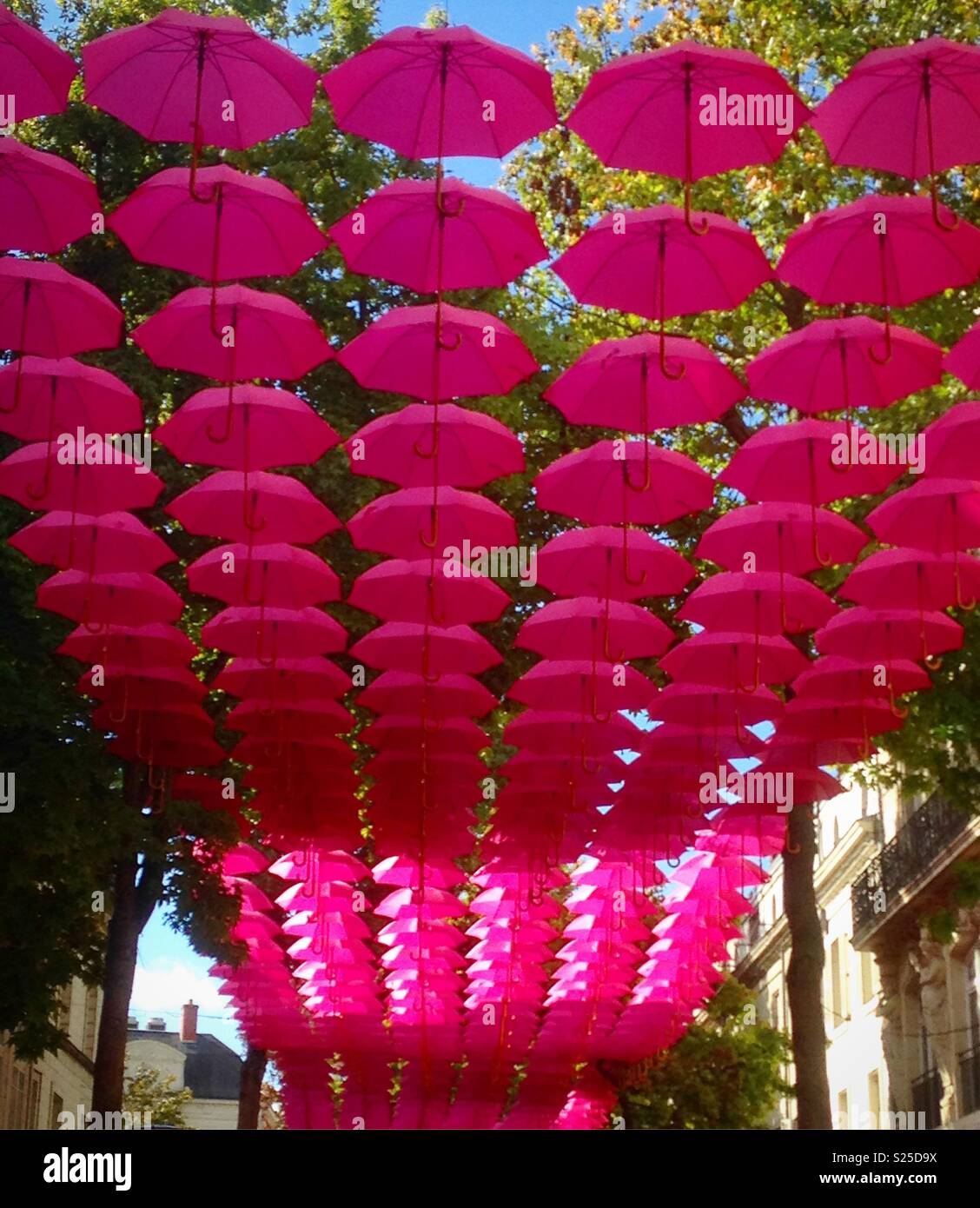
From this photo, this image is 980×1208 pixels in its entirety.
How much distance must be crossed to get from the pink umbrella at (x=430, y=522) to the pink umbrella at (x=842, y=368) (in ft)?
6.51

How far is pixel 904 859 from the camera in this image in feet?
101

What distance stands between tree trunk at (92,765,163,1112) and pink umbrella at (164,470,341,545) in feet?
19.4

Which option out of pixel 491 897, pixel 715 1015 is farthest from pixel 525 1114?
pixel 491 897

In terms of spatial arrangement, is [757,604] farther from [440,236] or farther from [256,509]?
[440,236]

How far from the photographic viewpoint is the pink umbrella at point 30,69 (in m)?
8.23

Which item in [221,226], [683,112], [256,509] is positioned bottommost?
[256,509]

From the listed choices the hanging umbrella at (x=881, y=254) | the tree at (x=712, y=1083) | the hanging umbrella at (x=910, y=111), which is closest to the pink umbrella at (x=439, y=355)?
the hanging umbrella at (x=881, y=254)

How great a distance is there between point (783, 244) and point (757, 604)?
10201mm

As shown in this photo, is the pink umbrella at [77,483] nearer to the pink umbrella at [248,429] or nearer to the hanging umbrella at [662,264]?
the pink umbrella at [248,429]

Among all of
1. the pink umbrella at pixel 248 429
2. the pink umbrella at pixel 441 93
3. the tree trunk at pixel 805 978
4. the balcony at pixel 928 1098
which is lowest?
the balcony at pixel 928 1098

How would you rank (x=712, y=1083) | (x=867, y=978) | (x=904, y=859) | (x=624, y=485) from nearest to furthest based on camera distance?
(x=624, y=485) < (x=904, y=859) < (x=712, y=1083) < (x=867, y=978)

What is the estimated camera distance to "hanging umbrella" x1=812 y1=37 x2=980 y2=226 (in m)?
8.12

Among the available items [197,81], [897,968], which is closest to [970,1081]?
[897,968]
